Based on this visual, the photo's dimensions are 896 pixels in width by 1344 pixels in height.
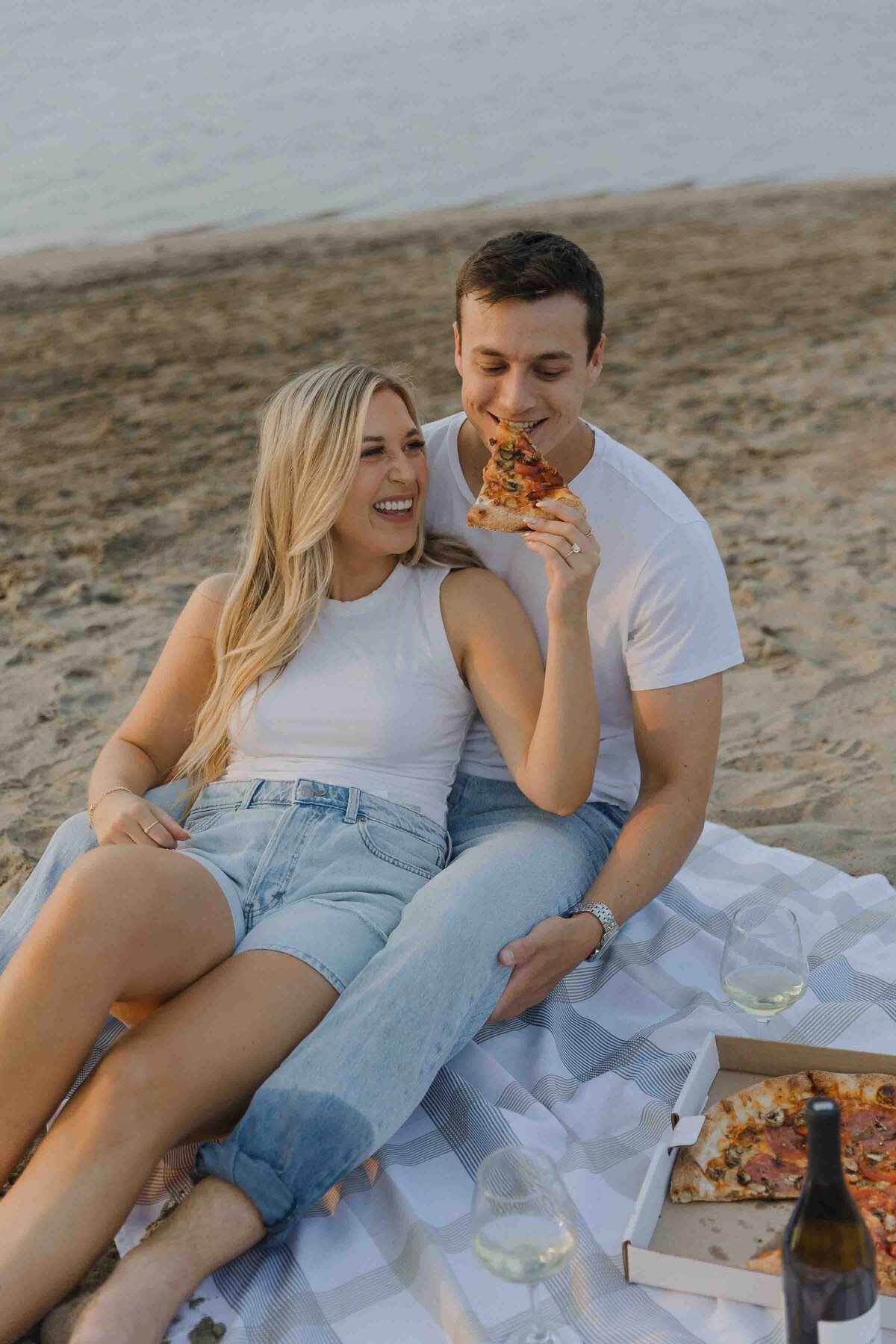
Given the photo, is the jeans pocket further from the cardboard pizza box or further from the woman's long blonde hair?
the cardboard pizza box

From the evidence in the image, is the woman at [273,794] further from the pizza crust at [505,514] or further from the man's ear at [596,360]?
the man's ear at [596,360]

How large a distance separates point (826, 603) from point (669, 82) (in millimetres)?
32461

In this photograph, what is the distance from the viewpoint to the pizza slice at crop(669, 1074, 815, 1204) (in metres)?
2.99

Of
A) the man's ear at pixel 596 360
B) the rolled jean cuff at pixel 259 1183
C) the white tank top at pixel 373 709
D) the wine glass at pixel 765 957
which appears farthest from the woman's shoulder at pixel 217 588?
the wine glass at pixel 765 957

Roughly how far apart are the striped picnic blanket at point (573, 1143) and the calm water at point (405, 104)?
18.4 meters

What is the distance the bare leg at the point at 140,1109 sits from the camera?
2756 millimetres

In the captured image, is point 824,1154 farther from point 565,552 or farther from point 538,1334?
point 565,552

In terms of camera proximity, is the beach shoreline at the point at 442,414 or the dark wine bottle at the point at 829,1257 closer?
the dark wine bottle at the point at 829,1257

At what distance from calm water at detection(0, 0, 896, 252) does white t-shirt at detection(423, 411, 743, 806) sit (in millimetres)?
17767

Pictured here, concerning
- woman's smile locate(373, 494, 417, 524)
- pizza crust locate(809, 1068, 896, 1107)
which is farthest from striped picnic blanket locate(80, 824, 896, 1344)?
woman's smile locate(373, 494, 417, 524)

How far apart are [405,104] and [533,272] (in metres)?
31.7

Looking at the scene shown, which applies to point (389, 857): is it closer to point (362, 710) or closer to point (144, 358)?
point (362, 710)

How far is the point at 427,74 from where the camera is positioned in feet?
117

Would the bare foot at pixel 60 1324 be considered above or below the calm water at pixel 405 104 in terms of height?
below
